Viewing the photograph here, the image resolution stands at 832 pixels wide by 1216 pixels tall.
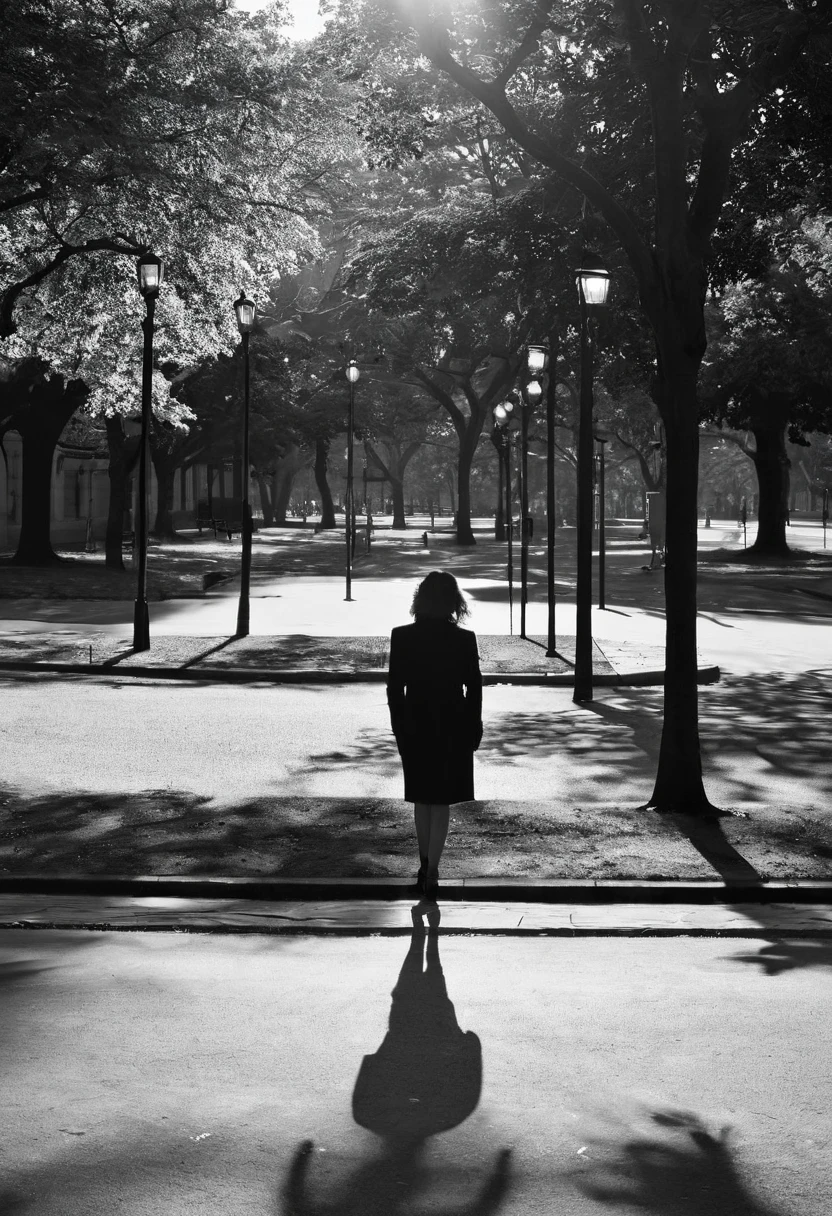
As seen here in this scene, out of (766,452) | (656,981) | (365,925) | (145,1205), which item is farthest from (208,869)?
(766,452)

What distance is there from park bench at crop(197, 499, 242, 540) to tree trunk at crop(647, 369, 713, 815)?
55245 mm

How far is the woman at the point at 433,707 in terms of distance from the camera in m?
7.92

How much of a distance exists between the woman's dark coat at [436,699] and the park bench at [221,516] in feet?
188

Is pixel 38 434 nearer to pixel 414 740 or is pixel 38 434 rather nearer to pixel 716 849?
pixel 716 849

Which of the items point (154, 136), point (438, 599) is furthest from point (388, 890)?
point (154, 136)

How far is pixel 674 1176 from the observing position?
4297 millimetres

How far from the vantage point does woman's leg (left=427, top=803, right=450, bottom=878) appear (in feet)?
25.8

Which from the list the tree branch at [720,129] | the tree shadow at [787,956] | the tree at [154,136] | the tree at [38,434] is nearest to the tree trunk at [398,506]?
the tree at [38,434]

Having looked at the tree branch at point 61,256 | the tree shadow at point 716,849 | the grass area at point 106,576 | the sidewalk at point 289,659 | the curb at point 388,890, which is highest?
the tree branch at point 61,256

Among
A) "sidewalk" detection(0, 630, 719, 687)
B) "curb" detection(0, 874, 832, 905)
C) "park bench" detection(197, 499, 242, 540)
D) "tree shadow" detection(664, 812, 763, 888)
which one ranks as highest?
"park bench" detection(197, 499, 242, 540)

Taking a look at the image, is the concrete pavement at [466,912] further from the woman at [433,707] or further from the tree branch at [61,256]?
the tree branch at [61,256]

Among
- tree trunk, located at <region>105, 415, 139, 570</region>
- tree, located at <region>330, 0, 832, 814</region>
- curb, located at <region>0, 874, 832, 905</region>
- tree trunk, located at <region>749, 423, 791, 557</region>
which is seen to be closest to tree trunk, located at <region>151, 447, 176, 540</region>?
tree trunk, located at <region>105, 415, 139, 570</region>

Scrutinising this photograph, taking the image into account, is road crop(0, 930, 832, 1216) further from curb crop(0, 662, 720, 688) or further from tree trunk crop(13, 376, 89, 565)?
tree trunk crop(13, 376, 89, 565)

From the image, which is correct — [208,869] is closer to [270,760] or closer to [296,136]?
[270,760]
